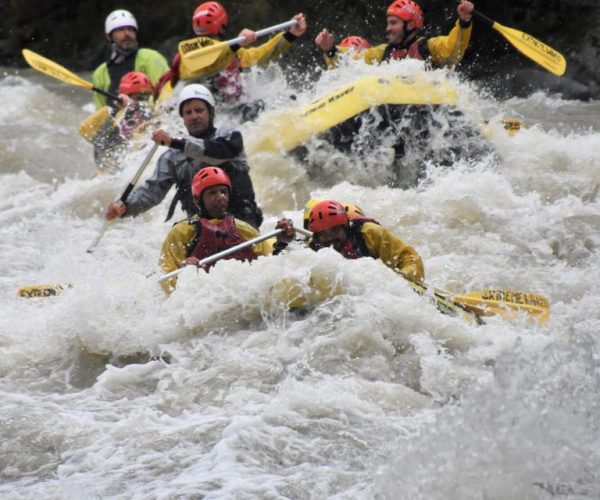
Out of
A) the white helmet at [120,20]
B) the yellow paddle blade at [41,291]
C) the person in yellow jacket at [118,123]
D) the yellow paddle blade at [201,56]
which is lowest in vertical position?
the yellow paddle blade at [41,291]

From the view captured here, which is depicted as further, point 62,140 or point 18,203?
point 62,140

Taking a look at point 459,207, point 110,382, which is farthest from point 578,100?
point 110,382

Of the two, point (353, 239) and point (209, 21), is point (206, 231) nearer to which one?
point (353, 239)

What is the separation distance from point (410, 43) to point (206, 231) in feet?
13.6

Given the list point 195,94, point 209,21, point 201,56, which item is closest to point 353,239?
point 195,94

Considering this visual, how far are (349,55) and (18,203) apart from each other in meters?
3.37

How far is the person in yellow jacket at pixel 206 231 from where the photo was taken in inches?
250

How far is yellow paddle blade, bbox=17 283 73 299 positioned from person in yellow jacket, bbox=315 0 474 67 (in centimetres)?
404

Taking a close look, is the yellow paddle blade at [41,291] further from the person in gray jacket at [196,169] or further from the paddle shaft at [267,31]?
the paddle shaft at [267,31]

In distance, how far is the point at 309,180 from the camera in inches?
361

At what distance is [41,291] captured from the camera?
6.59 m

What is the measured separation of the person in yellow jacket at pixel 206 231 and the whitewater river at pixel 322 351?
0.23 metres

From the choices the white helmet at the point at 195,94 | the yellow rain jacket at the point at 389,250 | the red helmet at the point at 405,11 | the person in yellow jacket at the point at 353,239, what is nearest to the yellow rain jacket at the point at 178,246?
the person in yellow jacket at the point at 353,239

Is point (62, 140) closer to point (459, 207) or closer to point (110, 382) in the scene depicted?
point (459, 207)
